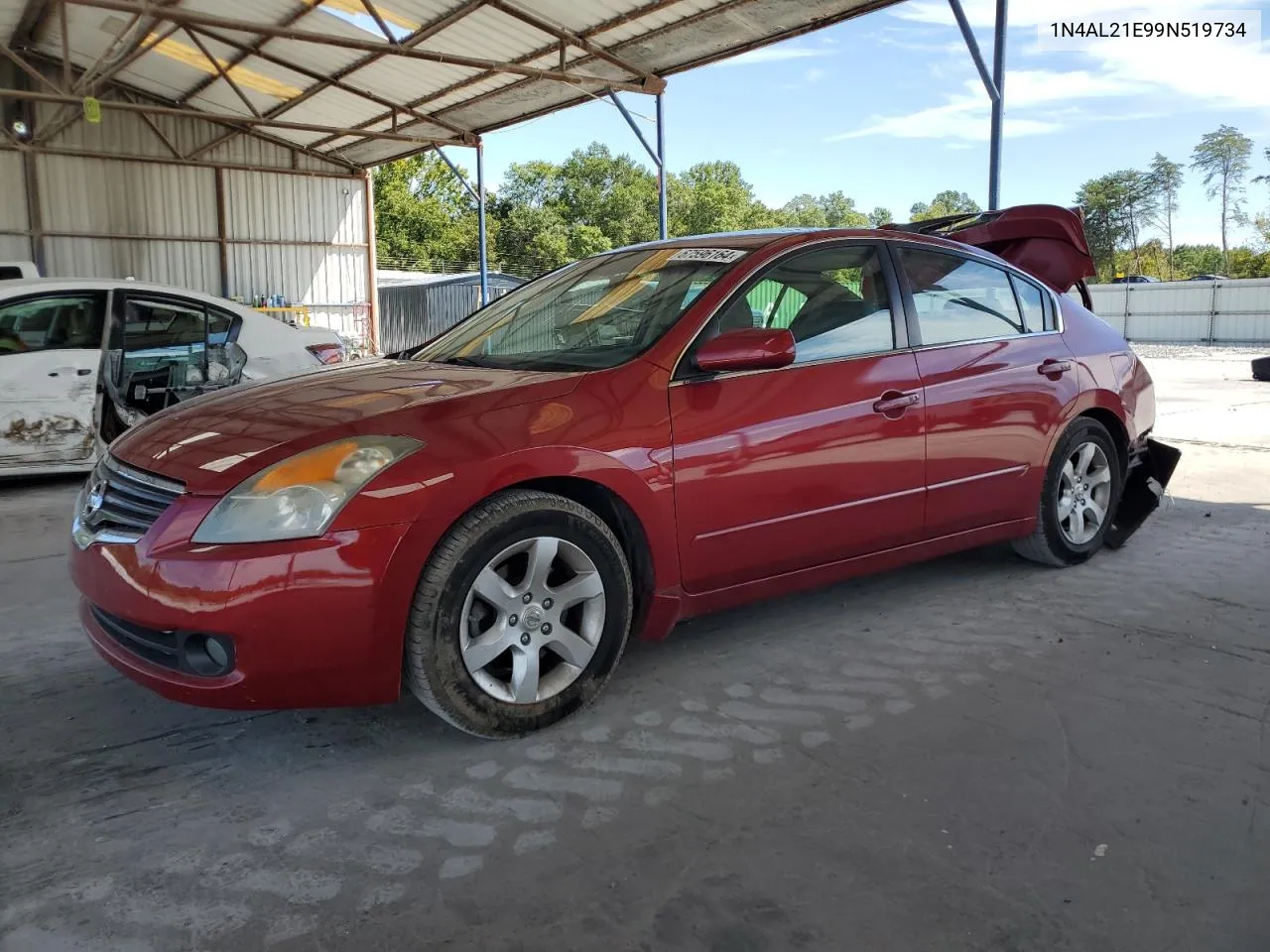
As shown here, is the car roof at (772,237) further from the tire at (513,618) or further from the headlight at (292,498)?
the headlight at (292,498)

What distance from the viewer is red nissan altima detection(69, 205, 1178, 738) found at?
8.27 feet

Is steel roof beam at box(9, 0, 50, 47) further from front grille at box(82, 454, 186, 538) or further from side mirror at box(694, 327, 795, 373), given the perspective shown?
side mirror at box(694, 327, 795, 373)

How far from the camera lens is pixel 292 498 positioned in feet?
8.25

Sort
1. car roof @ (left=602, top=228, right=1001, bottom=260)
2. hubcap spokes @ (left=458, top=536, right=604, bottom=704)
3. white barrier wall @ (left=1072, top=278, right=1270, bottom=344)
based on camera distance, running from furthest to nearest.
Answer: white barrier wall @ (left=1072, top=278, right=1270, bottom=344) < car roof @ (left=602, top=228, right=1001, bottom=260) < hubcap spokes @ (left=458, top=536, right=604, bottom=704)

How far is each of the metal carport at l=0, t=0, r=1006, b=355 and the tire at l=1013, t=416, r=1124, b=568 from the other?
5529 mm

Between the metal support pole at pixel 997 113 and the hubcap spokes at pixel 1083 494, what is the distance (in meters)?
5.28

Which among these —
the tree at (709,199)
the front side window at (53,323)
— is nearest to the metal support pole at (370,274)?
the front side window at (53,323)

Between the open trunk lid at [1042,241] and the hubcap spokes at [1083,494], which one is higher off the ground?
the open trunk lid at [1042,241]

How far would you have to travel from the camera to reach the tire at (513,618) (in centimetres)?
263

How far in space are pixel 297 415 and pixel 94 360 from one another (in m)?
4.85

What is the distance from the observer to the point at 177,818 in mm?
2422

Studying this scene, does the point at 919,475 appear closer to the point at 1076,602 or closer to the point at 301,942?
the point at 1076,602

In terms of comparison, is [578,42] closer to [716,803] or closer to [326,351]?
[326,351]

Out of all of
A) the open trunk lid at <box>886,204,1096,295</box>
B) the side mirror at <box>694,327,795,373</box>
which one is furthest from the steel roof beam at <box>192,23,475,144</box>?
the side mirror at <box>694,327,795,373</box>
